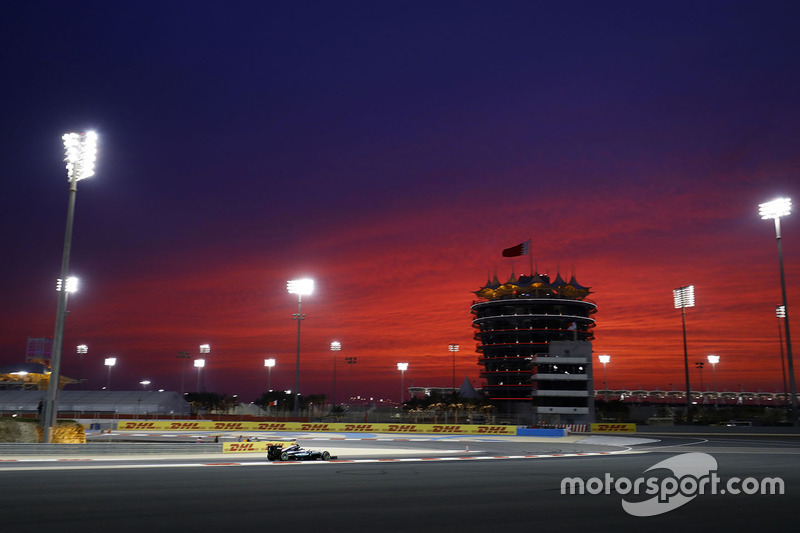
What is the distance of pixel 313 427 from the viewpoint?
195ft

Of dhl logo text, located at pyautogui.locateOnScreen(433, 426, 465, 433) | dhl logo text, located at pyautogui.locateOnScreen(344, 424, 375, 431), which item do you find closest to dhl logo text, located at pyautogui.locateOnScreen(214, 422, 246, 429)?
dhl logo text, located at pyautogui.locateOnScreen(344, 424, 375, 431)

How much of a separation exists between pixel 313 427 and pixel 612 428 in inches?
1255

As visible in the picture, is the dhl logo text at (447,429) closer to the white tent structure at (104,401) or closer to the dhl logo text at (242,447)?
the dhl logo text at (242,447)

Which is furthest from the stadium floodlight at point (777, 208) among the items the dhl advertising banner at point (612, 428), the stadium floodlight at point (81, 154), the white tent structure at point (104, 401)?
the white tent structure at point (104, 401)

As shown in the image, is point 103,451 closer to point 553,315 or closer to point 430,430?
point 430,430

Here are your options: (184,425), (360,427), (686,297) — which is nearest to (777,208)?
(686,297)

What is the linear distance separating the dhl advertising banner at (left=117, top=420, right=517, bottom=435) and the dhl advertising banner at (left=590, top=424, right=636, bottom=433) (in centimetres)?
1323

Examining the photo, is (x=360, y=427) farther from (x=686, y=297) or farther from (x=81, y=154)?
(x=686, y=297)

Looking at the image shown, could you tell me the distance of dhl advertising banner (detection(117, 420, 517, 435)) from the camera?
56875 millimetres

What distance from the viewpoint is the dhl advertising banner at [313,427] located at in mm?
56875

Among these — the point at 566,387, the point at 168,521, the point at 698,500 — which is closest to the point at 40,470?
the point at 168,521

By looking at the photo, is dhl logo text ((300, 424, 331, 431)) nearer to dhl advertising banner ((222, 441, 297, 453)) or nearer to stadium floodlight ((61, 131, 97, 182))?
dhl advertising banner ((222, 441, 297, 453))

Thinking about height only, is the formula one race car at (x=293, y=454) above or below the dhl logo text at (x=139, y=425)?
above

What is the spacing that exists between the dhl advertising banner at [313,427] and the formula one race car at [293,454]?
32.9 metres
